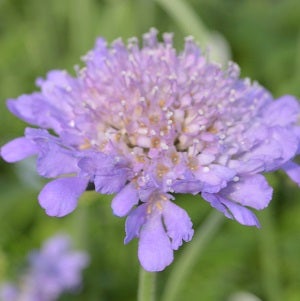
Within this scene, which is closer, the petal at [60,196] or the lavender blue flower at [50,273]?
the petal at [60,196]

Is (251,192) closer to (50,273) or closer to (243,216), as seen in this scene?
(243,216)

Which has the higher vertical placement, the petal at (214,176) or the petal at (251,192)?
the petal at (214,176)

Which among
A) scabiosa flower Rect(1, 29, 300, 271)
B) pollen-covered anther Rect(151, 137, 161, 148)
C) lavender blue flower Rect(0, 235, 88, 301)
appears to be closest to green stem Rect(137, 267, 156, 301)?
scabiosa flower Rect(1, 29, 300, 271)

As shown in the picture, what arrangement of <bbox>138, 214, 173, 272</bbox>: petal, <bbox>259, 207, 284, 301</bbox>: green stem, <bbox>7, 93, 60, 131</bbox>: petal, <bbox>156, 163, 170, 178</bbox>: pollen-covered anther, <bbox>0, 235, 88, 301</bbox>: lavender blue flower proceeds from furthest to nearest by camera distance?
<bbox>0, 235, 88, 301</bbox>: lavender blue flower
<bbox>259, 207, 284, 301</bbox>: green stem
<bbox>7, 93, 60, 131</bbox>: petal
<bbox>156, 163, 170, 178</bbox>: pollen-covered anther
<bbox>138, 214, 173, 272</bbox>: petal

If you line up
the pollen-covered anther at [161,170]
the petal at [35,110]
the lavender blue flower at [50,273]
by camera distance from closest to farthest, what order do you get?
the pollen-covered anther at [161,170], the petal at [35,110], the lavender blue flower at [50,273]

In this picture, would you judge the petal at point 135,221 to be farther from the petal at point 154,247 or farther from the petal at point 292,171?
the petal at point 292,171

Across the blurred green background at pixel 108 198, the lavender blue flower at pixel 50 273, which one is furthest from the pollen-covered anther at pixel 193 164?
the lavender blue flower at pixel 50 273

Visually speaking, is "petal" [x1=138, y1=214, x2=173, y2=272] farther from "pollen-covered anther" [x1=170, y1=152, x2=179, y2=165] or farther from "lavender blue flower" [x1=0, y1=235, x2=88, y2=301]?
"lavender blue flower" [x1=0, y1=235, x2=88, y2=301]
